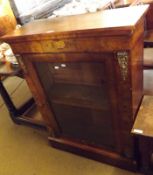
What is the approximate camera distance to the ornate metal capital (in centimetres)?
99

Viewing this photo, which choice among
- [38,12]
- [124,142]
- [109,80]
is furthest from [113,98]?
[38,12]

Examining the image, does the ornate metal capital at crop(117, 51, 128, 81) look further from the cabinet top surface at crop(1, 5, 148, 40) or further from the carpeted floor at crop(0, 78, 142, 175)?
the carpeted floor at crop(0, 78, 142, 175)

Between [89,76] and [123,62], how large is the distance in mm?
314

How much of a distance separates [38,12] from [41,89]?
137cm

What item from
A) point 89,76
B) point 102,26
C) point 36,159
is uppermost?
point 102,26

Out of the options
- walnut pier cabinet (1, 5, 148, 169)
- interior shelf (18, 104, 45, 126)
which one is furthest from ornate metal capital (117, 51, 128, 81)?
interior shelf (18, 104, 45, 126)

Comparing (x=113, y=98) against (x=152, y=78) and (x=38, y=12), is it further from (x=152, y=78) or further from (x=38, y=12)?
(x=38, y=12)

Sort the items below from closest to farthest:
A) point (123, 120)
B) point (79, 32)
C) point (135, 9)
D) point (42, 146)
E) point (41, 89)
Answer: point (79, 32) → point (135, 9) → point (123, 120) → point (41, 89) → point (42, 146)

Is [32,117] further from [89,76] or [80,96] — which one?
[89,76]

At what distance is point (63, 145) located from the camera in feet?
5.62

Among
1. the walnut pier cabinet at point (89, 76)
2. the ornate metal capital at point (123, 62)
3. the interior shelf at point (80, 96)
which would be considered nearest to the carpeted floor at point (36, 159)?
the walnut pier cabinet at point (89, 76)

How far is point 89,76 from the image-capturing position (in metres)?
1.28

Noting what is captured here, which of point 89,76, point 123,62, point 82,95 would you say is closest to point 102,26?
point 123,62

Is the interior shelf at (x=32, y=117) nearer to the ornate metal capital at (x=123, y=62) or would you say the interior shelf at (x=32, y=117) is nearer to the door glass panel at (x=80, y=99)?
the door glass panel at (x=80, y=99)
